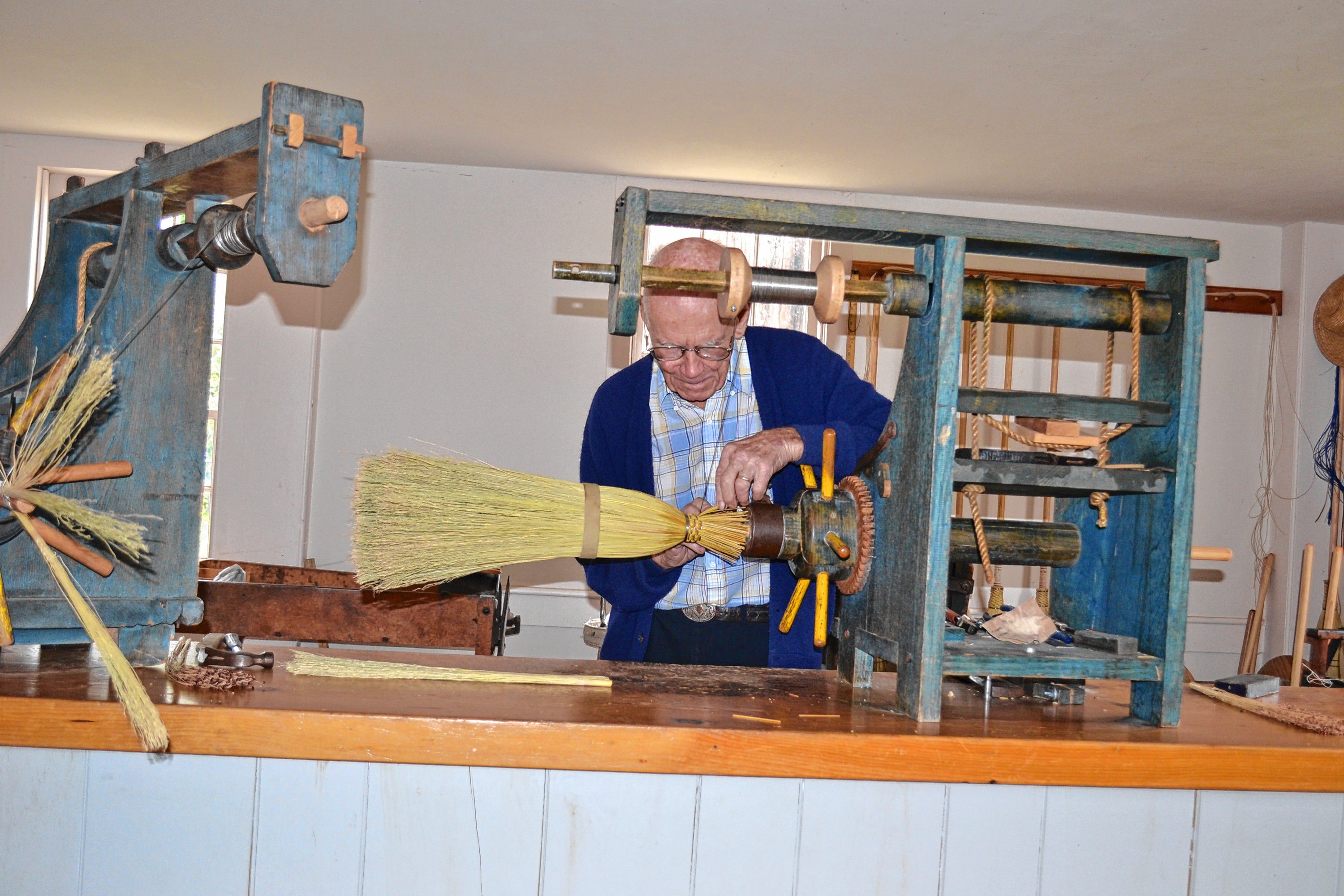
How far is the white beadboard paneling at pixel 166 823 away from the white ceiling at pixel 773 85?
3.01m

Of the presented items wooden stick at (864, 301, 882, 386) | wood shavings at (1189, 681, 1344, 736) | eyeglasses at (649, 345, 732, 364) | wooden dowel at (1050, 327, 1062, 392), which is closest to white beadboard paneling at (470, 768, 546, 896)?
wood shavings at (1189, 681, 1344, 736)

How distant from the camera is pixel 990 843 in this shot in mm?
1244

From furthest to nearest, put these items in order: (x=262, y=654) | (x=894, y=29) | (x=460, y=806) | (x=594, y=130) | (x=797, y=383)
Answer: (x=594, y=130) → (x=894, y=29) → (x=797, y=383) → (x=262, y=654) → (x=460, y=806)

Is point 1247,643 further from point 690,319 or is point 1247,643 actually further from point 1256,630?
point 690,319

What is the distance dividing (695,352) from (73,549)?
4.40 ft

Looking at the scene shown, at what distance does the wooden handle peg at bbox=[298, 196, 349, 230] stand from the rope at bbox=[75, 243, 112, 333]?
1.68 feet

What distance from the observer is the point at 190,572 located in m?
1.49

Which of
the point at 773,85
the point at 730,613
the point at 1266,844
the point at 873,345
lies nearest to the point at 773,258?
the point at 873,345

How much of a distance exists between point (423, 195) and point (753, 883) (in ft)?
16.8

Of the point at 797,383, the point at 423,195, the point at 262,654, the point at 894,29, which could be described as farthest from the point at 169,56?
the point at 262,654

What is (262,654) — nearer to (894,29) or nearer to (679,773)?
(679,773)

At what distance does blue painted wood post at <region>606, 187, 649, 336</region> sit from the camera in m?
1.25

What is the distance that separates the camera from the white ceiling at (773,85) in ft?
11.5

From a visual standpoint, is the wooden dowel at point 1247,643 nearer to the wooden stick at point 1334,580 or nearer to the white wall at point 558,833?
the wooden stick at point 1334,580
